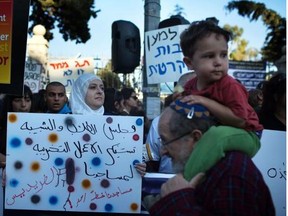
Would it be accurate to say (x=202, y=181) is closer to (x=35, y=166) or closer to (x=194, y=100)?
(x=194, y=100)

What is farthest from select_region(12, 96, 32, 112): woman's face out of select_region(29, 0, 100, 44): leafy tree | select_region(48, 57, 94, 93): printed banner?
select_region(29, 0, 100, 44): leafy tree

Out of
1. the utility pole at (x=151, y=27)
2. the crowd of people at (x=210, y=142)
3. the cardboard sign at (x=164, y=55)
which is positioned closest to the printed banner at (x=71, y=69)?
the utility pole at (x=151, y=27)

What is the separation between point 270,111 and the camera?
294 centimetres

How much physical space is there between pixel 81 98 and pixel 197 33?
1809 mm

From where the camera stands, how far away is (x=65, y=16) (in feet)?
56.3

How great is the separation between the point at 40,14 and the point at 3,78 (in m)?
14.5

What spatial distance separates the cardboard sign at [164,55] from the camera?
4.59 m

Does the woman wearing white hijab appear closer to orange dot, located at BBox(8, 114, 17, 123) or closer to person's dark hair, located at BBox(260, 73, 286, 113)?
orange dot, located at BBox(8, 114, 17, 123)

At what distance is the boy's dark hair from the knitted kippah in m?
0.25

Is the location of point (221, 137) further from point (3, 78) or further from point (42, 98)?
point (42, 98)

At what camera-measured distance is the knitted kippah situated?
60.3 inches

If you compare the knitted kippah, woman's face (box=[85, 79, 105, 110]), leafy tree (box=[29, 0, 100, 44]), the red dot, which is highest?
leafy tree (box=[29, 0, 100, 44])

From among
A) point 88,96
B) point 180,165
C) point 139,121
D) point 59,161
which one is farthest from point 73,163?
point 180,165

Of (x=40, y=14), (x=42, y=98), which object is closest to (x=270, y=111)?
(x=42, y=98)
